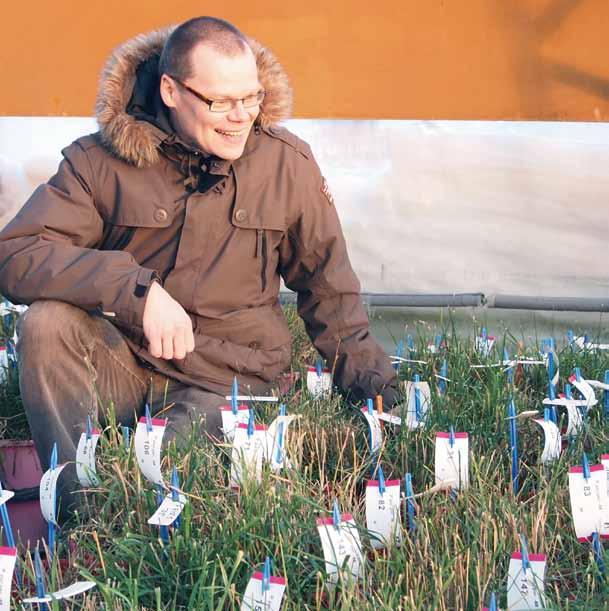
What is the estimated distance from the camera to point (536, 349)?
4.41 metres

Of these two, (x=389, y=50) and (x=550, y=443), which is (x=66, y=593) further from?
(x=389, y=50)

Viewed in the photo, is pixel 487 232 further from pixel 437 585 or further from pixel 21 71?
pixel 437 585

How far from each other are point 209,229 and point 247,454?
1052 millimetres

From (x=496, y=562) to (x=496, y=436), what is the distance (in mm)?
915

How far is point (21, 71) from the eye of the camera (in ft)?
17.9

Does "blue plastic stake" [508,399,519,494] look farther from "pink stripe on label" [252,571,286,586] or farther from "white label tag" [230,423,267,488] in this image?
"pink stripe on label" [252,571,286,586]

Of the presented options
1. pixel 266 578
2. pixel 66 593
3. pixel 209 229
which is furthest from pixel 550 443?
pixel 66 593

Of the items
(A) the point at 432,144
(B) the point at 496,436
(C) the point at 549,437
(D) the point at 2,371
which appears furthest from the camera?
(A) the point at 432,144

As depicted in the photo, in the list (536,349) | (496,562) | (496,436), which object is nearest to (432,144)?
(536,349)

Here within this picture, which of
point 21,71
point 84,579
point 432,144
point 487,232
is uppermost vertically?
point 21,71

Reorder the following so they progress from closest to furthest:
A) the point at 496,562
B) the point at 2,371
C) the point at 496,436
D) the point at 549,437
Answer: the point at 496,562, the point at 549,437, the point at 496,436, the point at 2,371

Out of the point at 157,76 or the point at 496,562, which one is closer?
the point at 496,562

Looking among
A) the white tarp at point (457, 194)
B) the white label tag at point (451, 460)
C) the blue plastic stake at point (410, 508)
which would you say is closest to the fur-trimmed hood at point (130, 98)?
the white label tag at point (451, 460)

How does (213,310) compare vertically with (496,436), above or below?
above
